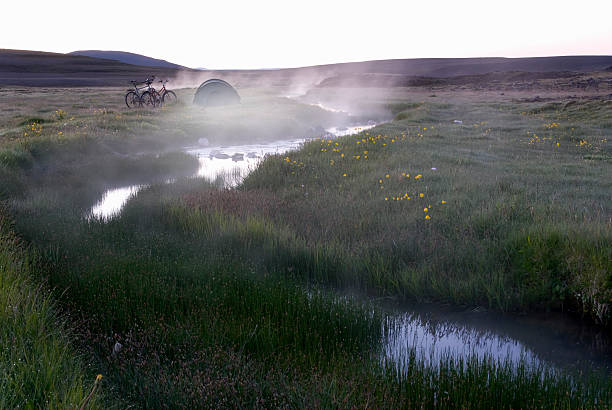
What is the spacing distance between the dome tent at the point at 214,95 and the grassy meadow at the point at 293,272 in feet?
57.3

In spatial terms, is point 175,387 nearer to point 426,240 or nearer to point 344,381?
point 344,381

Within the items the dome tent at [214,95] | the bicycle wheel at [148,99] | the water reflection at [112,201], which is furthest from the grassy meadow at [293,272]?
the dome tent at [214,95]

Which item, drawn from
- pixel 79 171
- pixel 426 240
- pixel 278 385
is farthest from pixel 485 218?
pixel 79 171

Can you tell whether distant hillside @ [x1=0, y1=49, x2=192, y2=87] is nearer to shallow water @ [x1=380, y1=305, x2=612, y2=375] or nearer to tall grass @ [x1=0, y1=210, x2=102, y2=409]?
tall grass @ [x1=0, y1=210, x2=102, y2=409]

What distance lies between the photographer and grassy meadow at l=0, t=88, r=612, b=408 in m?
3.83

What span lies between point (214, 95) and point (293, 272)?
26.9 metres

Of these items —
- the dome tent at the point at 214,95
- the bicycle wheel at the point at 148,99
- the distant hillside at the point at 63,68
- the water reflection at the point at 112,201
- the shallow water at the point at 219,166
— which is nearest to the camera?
the water reflection at the point at 112,201

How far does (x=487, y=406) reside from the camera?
3.73 meters

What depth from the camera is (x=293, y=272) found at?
689 cm

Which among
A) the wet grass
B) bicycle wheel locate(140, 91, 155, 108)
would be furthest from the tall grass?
bicycle wheel locate(140, 91, 155, 108)

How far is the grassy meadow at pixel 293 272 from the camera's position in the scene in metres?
3.83

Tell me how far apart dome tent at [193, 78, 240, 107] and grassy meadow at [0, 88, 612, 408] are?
17.4m

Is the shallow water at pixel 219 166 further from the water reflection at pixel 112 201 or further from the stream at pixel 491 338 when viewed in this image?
the stream at pixel 491 338

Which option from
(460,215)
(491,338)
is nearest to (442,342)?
(491,338)
